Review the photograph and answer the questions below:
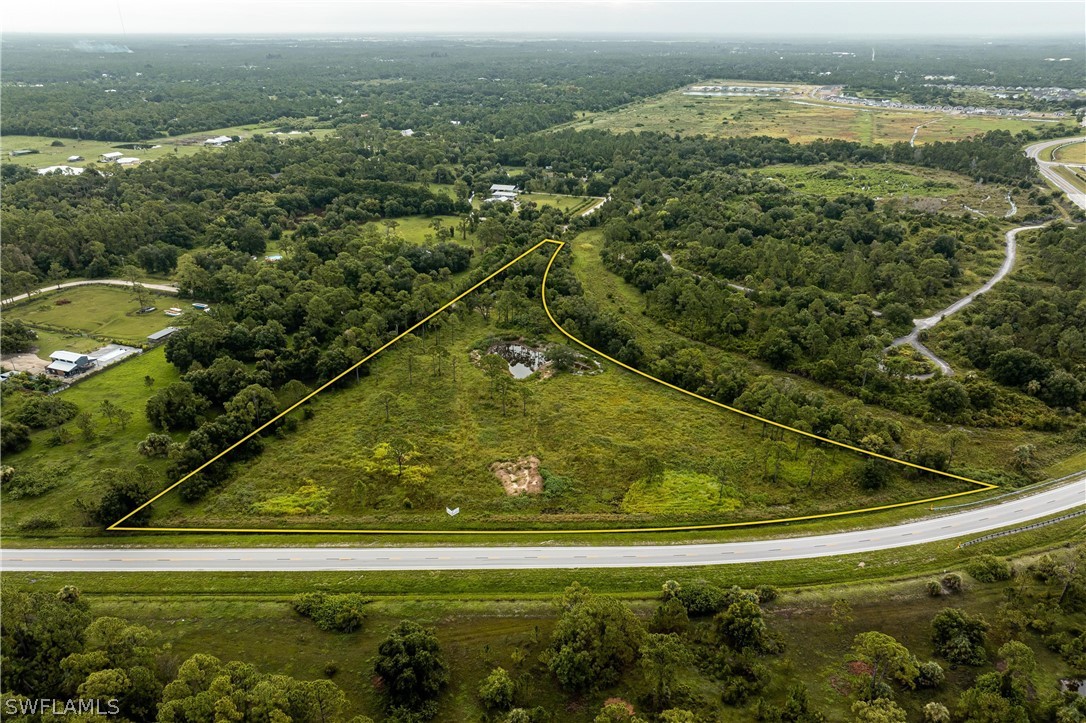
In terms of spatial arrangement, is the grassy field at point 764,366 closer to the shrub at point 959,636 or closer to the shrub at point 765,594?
the shrub at point 959,636

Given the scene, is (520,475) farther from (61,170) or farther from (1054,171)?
(1054,171)

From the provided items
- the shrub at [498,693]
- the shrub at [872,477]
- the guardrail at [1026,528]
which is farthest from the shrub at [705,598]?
the guardrail at [1026,528]

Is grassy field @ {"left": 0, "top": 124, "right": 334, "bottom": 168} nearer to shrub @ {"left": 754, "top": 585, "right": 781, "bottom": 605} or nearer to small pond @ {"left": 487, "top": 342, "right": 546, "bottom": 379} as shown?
small pond @ {"left": 487, "top": 342, "right": 546, "bottom": 379}

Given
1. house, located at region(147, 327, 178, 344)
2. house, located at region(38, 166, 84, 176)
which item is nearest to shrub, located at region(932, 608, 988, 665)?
house, located at region(147, 327, 178, 344)

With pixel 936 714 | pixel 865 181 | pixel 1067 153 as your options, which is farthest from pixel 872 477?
pixel 1067 153

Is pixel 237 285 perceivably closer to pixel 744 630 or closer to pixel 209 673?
pixel 209 673

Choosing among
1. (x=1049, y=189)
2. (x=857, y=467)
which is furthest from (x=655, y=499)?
(x=1049, y=189)
